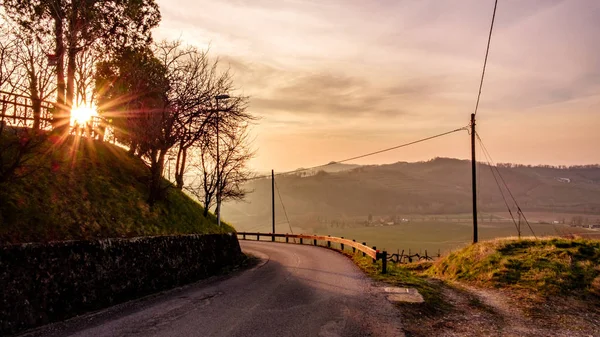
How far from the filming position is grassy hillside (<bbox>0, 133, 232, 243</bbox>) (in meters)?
10.8

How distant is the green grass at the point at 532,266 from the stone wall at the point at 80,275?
492 inches

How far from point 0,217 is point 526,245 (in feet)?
69.3

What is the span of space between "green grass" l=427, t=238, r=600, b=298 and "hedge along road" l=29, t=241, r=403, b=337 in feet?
17.9

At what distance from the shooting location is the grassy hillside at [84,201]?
10.8 meters

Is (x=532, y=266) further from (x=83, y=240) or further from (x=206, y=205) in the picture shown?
(x=206, y=205)

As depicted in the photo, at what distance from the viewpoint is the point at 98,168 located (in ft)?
56.4

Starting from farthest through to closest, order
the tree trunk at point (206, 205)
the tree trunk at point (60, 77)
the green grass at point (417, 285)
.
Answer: the tree trunk at point (206, 205)
the tree trunk at point (60, 77)
the green grass at point (417, 285)

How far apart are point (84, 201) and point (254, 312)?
26.2 ft

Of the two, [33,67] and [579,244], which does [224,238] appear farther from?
[579,244]

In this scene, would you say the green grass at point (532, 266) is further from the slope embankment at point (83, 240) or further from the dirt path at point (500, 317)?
the slope embankment at point (83, 240)

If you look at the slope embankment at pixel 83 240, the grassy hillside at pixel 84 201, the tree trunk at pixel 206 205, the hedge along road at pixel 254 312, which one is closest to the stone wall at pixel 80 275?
the slope embankment at pixel 83 240

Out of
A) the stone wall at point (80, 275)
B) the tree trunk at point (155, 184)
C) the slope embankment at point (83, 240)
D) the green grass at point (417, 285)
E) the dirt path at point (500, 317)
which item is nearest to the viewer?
the stone wall at point (80, 275)

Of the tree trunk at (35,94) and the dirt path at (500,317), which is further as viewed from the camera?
the tree trunk at (35,94)

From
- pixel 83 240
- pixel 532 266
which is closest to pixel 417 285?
pixel 532 266
